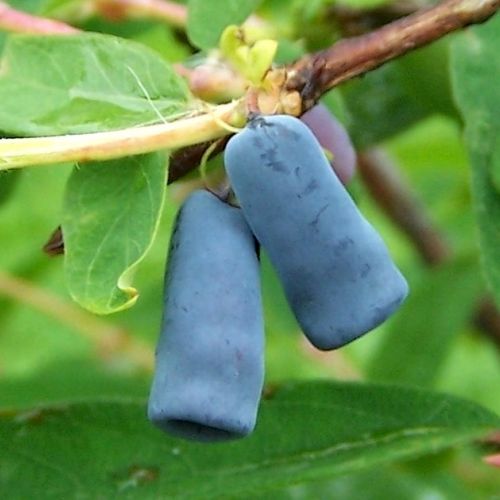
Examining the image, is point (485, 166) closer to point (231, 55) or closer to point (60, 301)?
point (231, 55)

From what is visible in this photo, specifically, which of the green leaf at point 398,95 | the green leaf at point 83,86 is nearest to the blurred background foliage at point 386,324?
the green leaf at point 398,95

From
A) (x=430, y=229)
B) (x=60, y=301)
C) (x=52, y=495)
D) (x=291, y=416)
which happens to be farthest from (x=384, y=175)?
(x=52, y=495)

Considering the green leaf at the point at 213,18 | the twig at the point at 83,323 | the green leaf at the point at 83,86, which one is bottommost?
the twig at the point at 83,323

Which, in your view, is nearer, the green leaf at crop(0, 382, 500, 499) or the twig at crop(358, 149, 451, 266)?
the green leaf at crop(0, 382, 500, 499)

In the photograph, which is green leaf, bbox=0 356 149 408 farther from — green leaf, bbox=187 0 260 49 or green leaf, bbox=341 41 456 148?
green leaf, bbox=187 0 260 49

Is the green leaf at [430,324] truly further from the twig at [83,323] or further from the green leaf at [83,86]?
the green leaf at [83,86]

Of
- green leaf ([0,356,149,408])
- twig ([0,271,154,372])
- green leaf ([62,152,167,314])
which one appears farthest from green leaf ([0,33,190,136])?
twig ([0,271,154,372])

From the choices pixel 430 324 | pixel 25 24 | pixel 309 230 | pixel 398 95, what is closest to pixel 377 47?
pixel 309 230
